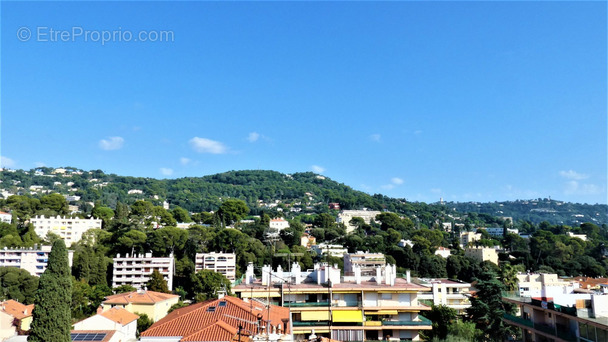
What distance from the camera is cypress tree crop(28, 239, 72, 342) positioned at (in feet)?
80.5

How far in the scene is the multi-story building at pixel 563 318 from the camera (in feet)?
75.2

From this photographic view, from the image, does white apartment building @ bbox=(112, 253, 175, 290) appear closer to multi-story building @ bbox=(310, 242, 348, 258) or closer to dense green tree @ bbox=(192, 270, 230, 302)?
dense green tree @ bbox=(192, 270, 230, 302)

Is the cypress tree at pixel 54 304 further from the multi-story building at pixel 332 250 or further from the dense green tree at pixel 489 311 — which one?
the multi-story building at pixel 332 250

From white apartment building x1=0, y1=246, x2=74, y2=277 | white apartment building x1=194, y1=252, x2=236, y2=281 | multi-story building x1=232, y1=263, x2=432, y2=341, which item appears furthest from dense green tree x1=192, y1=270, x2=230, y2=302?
multi-story building x1=232, y1=263, x2=432, y2=341

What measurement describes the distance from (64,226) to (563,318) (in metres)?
87.7

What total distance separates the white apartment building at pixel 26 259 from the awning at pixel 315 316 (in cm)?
4817

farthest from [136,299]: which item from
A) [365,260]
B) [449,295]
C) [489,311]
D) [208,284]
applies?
[365,260]

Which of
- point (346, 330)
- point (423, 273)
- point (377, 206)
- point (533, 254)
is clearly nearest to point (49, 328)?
point (346, 330)

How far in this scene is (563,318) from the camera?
84.5 feet

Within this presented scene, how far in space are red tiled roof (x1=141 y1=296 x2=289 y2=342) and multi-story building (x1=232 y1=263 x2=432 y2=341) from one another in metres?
6.16

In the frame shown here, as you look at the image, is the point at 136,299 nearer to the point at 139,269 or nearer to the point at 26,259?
the point at 139,269

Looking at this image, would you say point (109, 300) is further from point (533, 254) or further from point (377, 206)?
point (377, 206)

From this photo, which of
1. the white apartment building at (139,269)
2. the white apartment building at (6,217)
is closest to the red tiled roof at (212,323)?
the white apartment building at (139,269)

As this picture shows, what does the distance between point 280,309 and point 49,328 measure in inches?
499
